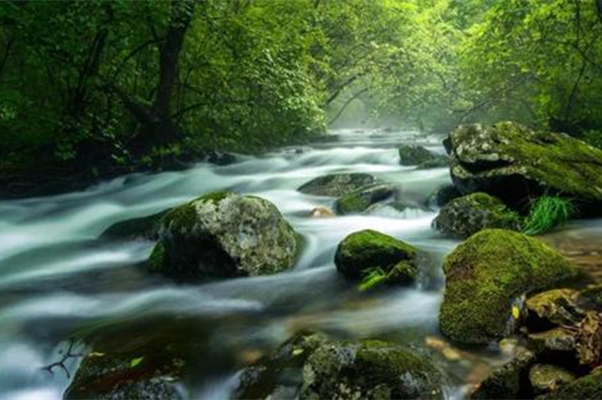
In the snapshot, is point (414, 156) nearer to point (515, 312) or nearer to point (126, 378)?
point (515, 312)

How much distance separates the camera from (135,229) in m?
9.06

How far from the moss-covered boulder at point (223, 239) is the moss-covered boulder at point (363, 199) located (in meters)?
2.77

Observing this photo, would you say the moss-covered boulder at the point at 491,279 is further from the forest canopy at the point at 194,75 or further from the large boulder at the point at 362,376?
the forest canopy at the point at 194,75

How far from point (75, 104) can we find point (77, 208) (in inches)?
84.9

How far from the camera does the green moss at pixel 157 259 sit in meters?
7.25

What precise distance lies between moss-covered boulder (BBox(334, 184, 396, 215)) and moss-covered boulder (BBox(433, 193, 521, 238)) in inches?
79.4

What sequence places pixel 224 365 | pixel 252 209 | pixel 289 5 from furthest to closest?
1. pixel 289 5
2. pixel 252 209
3. pixel 224 365

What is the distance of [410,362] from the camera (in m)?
3.73

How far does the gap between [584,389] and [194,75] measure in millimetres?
12210

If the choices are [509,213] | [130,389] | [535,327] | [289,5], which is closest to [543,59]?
[509,213]

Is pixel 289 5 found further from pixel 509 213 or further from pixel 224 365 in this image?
pixel 224 365

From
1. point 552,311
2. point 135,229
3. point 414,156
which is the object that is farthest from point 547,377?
point 414,156

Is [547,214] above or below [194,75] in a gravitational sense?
below

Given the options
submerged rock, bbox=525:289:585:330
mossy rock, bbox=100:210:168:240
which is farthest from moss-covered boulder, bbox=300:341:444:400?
mossy rock, bbox=100:210:168:240
